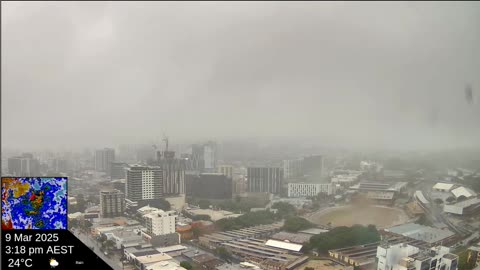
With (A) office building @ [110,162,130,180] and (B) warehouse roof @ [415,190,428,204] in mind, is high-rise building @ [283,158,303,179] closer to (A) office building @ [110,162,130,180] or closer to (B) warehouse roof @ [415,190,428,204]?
(B) warehouse roof @ [415,190,428,204]

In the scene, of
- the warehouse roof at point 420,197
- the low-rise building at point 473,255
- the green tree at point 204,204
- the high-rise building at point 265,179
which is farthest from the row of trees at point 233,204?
the low-rise building at point 473,255

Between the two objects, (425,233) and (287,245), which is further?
(287,245)

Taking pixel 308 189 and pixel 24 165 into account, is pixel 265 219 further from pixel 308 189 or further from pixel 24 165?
pixel 24 165

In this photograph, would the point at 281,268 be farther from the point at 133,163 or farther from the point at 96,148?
the point at 96,148

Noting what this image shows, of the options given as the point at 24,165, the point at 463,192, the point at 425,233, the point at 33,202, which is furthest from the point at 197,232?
the point at 463,192

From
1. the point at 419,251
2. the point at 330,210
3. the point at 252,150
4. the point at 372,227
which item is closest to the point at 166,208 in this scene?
the point at 252,150

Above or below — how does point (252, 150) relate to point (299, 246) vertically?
above

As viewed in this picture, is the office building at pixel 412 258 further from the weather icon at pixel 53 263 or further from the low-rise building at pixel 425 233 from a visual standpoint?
the weather icon at pixel 53 263
